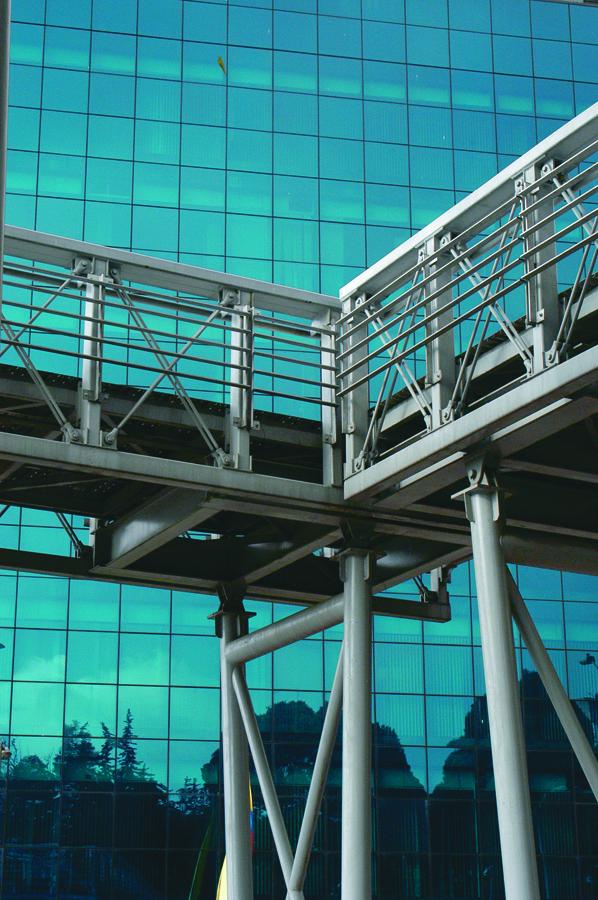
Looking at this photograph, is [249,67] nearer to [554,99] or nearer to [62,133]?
[62,133]

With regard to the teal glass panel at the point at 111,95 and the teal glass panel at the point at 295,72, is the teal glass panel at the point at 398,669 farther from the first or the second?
the teal glass panel at the point at 111,95

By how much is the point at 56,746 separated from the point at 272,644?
31861 mm

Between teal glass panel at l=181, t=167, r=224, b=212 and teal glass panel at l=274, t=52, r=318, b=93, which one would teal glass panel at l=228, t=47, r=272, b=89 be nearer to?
teal glass panel at l=274, t=52, r=318, b=93

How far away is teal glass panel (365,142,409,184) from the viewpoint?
62312 millimetres

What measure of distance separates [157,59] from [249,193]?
7451 millimetres

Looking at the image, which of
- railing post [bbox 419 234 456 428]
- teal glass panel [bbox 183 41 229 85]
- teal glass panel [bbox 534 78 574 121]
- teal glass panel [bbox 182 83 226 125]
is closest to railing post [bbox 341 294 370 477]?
railing post [bbox 419 234 456 428]

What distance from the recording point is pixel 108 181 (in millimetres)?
59844

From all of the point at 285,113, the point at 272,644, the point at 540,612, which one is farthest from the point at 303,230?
the point at 272,644

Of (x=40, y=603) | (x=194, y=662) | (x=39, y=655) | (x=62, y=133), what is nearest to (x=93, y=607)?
(x=40, y=603)

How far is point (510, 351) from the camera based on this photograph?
1733 centimetres

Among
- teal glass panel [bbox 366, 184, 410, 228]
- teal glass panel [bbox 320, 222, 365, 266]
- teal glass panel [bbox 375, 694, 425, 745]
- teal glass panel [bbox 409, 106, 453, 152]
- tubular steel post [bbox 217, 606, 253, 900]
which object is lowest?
tubular steel post [bbox 217, 606, 253, 900]

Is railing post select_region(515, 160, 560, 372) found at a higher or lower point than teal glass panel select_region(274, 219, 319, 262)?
lower

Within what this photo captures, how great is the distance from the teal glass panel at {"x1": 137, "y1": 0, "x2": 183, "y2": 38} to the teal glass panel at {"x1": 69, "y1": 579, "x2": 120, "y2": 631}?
25.5 m

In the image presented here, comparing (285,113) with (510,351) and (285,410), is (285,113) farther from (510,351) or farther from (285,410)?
(510,351)
